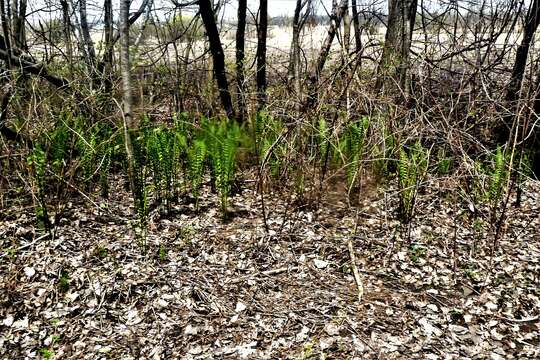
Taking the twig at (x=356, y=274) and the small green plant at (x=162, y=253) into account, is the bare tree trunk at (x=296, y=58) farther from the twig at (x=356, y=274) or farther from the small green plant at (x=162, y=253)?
the small green plant at (x=162, y=253)

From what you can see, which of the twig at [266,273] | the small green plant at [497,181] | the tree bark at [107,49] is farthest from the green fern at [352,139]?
the tree bark at [107,49]

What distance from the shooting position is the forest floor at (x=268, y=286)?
2.56m

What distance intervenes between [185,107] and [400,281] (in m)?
4.96

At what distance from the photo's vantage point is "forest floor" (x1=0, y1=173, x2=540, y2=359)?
2.56 m

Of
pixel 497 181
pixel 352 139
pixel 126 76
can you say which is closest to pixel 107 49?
pixel 126 76

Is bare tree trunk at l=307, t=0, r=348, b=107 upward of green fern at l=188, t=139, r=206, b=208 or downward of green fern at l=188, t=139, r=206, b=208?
upward

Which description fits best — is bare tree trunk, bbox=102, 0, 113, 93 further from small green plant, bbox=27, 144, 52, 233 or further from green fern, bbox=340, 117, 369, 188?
green fern, bbox=340, 117, 369, 188

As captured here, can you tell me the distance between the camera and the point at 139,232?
11.4 feet

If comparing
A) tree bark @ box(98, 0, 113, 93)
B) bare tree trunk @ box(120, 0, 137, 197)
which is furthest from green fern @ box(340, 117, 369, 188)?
tree bark @ box(98, 0, 113, 93)

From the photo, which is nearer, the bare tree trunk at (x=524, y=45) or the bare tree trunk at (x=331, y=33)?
the bare tree trunk at (x=524, y=45)

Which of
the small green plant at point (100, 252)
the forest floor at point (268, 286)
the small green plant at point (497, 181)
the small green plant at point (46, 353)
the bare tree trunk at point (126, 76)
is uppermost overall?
the bare tree trunk at point (126, 76)

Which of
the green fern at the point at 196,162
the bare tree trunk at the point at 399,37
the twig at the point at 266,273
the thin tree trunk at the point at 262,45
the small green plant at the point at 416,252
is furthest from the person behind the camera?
the thin tree trunk at the point at 262,45

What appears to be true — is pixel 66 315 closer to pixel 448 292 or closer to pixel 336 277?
pixel 336 277

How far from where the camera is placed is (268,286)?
9.93 ft
